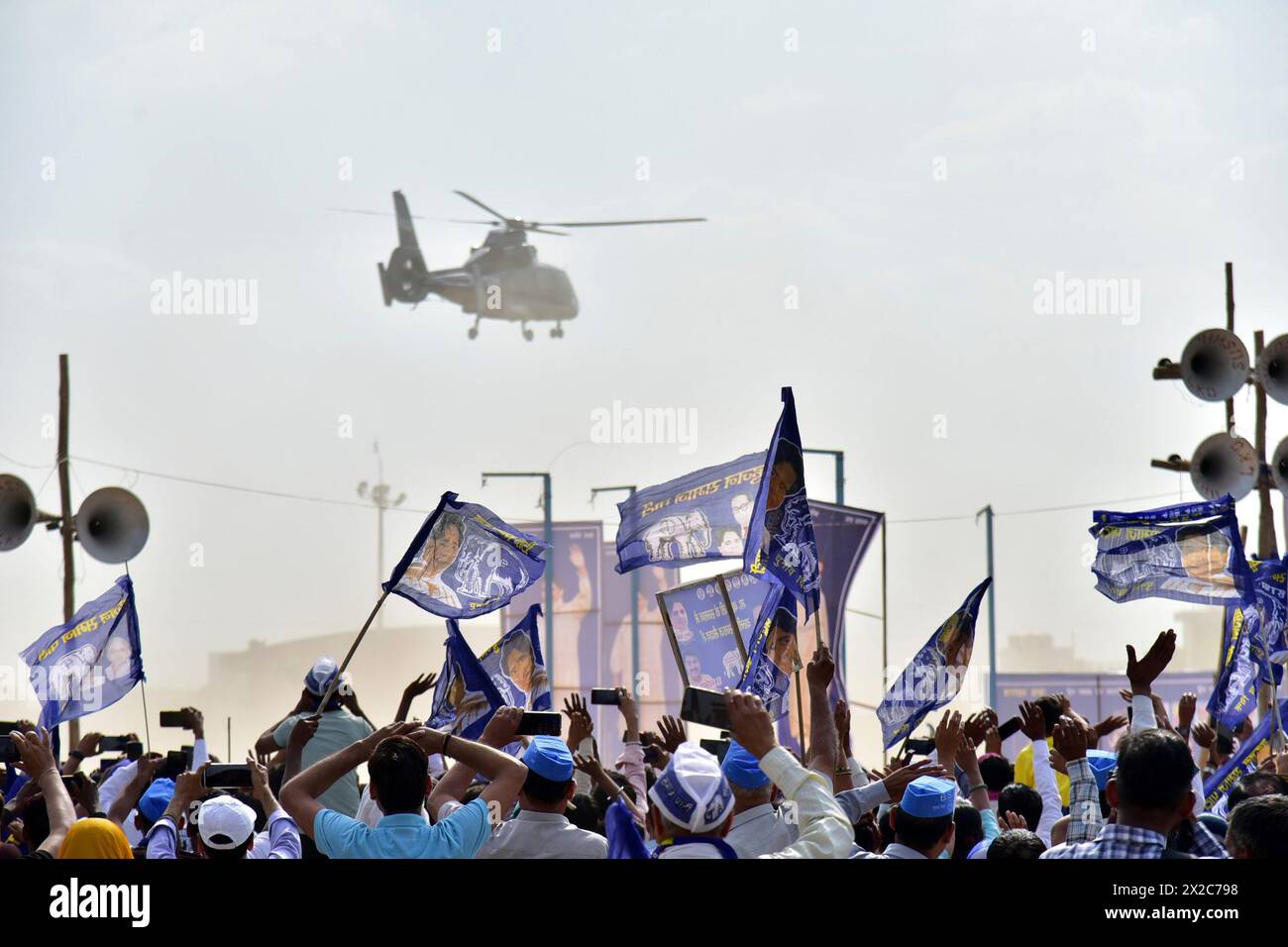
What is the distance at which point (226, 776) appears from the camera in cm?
688

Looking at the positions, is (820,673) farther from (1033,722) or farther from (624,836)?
(1033,722)

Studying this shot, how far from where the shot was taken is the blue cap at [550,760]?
5.35 m

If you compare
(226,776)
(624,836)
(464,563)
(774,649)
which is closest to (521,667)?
(464,563)

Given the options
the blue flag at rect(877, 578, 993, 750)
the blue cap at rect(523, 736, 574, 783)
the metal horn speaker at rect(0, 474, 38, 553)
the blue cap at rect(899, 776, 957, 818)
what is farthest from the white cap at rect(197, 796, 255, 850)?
the metal horn speaker at rect(0, 474, 38, 553)

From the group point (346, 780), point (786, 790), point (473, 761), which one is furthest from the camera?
point (346, 780)

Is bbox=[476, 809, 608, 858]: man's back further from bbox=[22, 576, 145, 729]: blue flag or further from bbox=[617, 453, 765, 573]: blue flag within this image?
bbox=[22, 576, 145, 729]: blue flag

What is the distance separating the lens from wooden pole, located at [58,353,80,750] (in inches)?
980

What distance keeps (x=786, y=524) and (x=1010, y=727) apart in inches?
74.2

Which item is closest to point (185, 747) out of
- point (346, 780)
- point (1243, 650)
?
point (346, 780)

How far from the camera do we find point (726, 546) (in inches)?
446

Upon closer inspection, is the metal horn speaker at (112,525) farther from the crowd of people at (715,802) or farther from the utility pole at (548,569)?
the crowd of people at (715,802)
